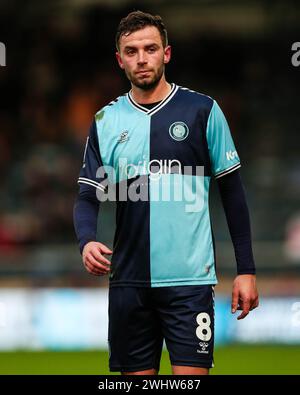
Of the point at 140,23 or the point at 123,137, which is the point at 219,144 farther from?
the point at 140,23

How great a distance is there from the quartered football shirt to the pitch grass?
4501 millimetres

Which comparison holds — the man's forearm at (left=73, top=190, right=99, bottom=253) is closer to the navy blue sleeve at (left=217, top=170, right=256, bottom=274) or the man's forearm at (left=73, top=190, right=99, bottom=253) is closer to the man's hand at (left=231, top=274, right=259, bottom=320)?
the navy blue sleeve at (left=217, top=170, right=256, bottom=274)

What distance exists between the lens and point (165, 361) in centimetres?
1065

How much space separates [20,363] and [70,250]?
2.58 meters

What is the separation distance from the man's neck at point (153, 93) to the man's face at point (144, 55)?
0.06 m

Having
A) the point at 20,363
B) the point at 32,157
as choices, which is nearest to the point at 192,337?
the point at 20,363

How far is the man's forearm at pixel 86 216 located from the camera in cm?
514

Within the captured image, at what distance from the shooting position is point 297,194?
13.6 metres

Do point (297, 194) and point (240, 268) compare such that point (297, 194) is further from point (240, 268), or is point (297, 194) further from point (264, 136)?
point (240, 268)

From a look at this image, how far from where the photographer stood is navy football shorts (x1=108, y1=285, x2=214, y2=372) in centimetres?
511
